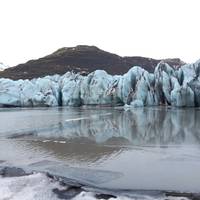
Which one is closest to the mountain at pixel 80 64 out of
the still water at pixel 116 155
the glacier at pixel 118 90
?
the glacier at pixel 118 90

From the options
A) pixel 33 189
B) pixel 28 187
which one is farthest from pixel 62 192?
pixel 28 187

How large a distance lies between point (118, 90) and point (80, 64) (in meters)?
50.7

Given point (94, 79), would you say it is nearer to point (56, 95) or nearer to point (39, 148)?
point (56, 95)

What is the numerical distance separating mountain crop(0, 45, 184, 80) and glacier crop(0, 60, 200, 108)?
1192 inches

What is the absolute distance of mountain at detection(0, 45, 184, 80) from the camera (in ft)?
267

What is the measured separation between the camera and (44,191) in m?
6.60

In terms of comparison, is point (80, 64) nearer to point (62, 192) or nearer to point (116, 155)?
point (116, 155)

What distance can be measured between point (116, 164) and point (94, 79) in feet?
117

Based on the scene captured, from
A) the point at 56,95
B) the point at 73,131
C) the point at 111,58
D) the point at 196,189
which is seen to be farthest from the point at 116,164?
the point at 111,58

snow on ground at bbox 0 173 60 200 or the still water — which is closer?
snow on ground at bbox 0 173 60 200

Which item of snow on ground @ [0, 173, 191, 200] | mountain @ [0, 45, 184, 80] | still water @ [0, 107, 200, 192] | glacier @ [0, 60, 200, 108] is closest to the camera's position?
snow on ground @ [0, 173, 191, 200]

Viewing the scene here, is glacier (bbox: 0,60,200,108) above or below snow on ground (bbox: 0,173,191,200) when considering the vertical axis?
above

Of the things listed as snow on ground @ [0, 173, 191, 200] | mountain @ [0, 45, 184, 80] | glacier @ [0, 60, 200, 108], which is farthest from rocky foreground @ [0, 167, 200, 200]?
mountain @ [0, 45, 184, 80]

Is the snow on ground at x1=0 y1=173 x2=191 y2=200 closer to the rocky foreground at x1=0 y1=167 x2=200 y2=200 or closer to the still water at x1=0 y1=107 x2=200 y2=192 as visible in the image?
the rocky foreground at x1=0 y1=167 x2=200 y2=200
